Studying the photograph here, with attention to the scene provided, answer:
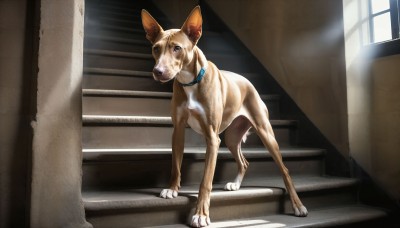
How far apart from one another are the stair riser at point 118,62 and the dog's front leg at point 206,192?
5.36 feet

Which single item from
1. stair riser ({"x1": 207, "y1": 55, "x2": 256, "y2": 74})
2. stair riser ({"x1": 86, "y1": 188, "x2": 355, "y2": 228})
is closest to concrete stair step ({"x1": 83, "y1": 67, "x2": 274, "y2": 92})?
stair riser ({"x1": 207, "y1": 55, "x2": 256, "y2": 74})

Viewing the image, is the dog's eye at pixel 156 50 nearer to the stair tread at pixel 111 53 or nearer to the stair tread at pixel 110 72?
the stair tread at pixel 110 72

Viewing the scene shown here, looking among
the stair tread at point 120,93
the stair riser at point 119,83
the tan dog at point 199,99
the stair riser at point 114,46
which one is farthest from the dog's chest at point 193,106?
the stair riser at point 114,46

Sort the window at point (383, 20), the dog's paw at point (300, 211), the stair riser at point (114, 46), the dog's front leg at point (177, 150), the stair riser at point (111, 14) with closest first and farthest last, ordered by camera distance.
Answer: the dog's front leg at point (177, 150) < the dog's paw at point (300, 211) < the window at point (383, 20) < the stair riser at point (114, 46) < the stair riser at point (111, 14)

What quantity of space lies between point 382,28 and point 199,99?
1552 millimetres

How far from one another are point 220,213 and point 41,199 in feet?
2.81

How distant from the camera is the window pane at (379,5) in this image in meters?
2.42

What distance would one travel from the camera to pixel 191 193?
1.78 metres

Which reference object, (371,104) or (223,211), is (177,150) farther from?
(371,104)

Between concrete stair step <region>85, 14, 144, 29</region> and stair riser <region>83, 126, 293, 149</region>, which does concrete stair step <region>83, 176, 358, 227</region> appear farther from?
concrete stair step <region>85, 14, 144, 29</region>

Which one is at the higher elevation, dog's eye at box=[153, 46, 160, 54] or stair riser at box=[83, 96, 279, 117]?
dog's eye at box=[153, 46, 160, 54]

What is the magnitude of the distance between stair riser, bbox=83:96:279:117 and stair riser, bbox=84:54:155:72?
2.15ft

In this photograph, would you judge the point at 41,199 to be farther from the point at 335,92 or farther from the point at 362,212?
the point at 335,92

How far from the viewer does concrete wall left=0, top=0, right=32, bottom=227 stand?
1.44 metres
